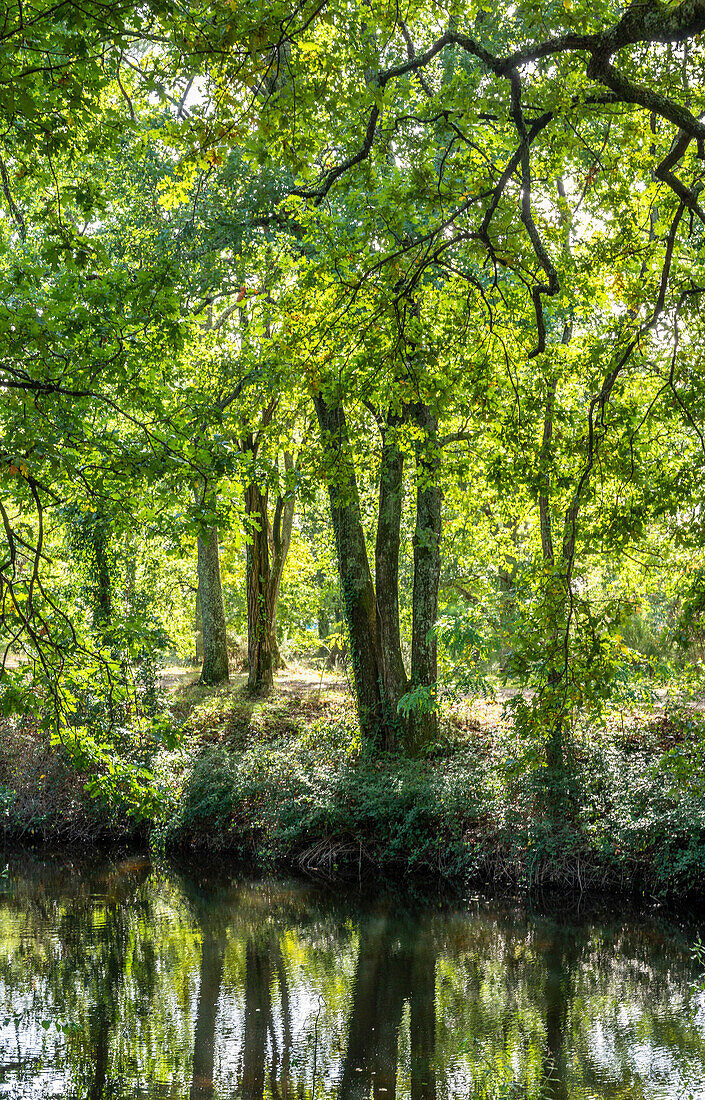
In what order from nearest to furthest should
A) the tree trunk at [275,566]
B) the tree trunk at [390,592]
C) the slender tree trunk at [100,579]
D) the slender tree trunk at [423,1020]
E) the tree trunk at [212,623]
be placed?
the slender tree trunk at [423,1020] < the tree trunk at [390,592] < the slender tree trunk at [100,579] < the tree trunk at [275,566] < the tree trunk at [212,623]

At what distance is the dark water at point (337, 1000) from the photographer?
7.13 metres

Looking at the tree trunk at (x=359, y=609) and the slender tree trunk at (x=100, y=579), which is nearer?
the tree trunk at (x=359, y=609)

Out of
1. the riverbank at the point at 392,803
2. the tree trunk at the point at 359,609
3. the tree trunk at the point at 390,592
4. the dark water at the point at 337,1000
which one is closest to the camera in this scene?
the dark water at the point at 337,1000

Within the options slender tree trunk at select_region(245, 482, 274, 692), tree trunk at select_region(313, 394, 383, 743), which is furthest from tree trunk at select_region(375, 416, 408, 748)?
slender tree trunk at select_region(245, 482, 274, 692)

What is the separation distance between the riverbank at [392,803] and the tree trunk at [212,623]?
2583 millimetres

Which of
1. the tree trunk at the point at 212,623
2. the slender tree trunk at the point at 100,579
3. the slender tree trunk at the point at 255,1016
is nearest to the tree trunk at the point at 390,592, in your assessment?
the slender tree trunk at the point at 255,1016

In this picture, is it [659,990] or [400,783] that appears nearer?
[659,990]

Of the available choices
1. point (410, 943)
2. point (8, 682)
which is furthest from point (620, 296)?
point (410, 943)

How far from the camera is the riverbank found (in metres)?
11.4

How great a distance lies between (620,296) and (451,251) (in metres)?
4.39

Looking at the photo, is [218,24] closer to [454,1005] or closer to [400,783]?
[454,1005]

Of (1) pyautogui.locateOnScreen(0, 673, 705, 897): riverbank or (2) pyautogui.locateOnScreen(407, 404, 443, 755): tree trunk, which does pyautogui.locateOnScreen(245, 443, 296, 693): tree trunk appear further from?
(2) pyautogui.locateOnScreen(407, 404, 443, 755): tree trunk

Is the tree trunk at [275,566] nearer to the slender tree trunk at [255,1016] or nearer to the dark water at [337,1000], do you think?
the dark water at [337,1000]

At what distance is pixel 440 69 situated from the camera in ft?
44.7
